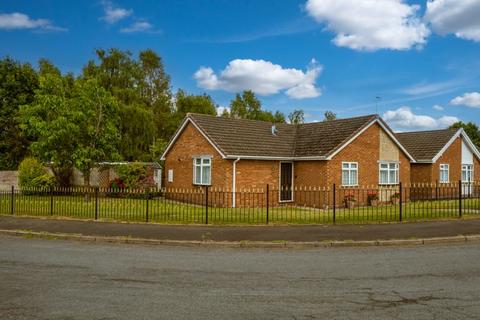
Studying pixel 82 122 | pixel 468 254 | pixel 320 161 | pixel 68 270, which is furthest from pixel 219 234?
pixel 82 122

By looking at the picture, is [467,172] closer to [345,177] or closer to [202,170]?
[345,177]

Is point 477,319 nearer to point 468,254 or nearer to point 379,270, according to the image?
point 379,270

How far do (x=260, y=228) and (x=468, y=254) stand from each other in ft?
19.3

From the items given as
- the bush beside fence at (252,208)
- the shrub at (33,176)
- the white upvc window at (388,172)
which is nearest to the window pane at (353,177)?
the bush beside fence at (252,208)

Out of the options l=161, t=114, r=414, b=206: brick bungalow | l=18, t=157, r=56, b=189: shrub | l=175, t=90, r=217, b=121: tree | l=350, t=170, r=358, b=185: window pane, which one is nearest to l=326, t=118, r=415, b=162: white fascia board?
l=161, t=114, r=414, b=206: brick bungalow

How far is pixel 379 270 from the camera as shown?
26.9 feet

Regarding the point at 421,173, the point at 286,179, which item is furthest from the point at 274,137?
the point at 421,173

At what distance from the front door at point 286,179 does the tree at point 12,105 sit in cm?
2583

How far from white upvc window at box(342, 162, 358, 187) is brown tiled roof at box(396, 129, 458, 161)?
710 cm

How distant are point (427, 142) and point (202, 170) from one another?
16.6m

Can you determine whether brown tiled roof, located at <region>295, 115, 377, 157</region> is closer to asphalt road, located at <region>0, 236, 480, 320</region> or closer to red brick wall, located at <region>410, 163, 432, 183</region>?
red brick wall, located at <region>410, 163, 432, 183</region>

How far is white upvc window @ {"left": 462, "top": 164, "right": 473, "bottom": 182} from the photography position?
31189 mm

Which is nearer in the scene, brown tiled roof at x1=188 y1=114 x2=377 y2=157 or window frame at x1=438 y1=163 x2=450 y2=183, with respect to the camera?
brown tiled roof at x1=188 y1=114 x2=377 y2=157

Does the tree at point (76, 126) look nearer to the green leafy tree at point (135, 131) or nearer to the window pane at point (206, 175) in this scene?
the window pane at point (206, 175)
